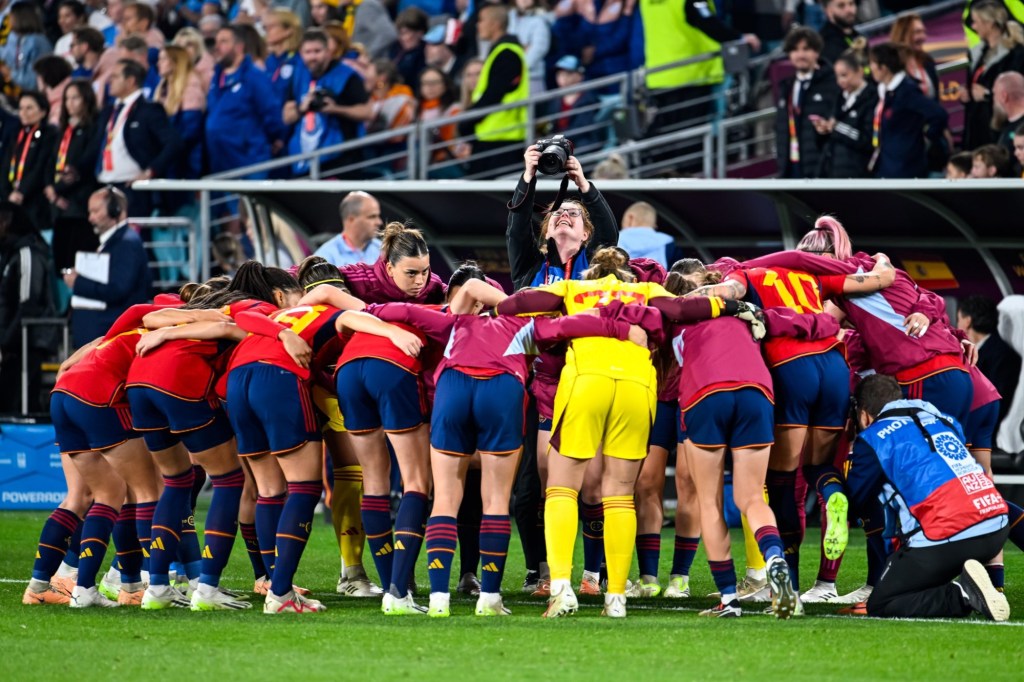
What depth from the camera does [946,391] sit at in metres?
9.02

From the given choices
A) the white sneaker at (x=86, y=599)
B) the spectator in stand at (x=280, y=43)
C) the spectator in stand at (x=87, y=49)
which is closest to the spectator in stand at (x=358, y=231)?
the white sneaker at (x=86, y=599)

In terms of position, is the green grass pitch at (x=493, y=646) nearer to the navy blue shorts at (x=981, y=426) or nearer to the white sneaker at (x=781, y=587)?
the white sneaker at (x=781, y=587)

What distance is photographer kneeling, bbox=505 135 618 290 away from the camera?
8.98 m

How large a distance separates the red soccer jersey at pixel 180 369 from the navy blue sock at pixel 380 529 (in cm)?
104

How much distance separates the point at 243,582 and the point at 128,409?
183 cm

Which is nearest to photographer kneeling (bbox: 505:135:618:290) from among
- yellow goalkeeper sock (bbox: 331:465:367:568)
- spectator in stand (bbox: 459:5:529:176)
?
yellow goalkeeper sock (bbox: 331:465:367:568)

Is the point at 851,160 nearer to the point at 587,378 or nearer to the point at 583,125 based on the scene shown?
the point at 583,125

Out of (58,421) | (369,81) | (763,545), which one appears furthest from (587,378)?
(369,81)

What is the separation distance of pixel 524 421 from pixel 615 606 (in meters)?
1.22

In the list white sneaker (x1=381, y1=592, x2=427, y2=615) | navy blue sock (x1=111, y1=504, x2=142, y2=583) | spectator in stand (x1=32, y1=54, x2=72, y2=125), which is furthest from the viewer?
spectator in stand (x1=32, y1=54, x2=72, y2=125)

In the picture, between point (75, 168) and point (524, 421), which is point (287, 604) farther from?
point (75, 168)

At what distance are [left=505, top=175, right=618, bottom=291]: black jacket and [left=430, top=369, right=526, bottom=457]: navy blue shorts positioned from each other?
1.44 meters

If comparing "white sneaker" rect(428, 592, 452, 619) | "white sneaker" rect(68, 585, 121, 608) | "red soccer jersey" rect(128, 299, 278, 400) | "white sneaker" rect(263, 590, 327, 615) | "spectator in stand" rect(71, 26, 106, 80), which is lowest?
"white sneaker" rect(68, 585, 121, 608)

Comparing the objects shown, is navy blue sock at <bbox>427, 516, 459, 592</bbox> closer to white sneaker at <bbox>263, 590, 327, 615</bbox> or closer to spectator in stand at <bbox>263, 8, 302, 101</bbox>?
white sneaker at <bbox>263, 590, 327, 615</bbox>
